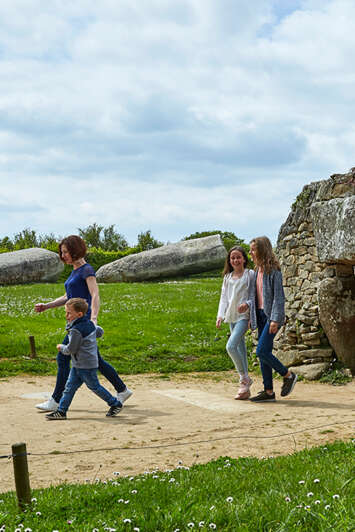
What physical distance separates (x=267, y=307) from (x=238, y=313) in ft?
1.58

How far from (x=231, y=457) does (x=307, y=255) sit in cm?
582

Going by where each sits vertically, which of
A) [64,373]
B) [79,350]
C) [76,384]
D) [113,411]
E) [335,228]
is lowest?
[113,411]

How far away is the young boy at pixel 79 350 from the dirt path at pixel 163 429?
288mm

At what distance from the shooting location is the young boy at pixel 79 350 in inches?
258

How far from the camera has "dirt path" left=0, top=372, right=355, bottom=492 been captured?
492 cm

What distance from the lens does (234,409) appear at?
278 inches

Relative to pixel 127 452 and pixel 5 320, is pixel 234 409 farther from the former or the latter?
pixel 5 320

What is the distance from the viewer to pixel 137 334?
45.1 ft

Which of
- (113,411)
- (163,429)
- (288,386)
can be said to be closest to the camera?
(163,429)

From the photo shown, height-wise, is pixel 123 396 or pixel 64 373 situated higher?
pixel 64 373

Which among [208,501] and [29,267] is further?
[29,267]

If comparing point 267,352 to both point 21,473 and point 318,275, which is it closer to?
point 318,275

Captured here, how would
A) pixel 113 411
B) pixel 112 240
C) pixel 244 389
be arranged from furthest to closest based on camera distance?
pixel 112 240
pixel 244 389
pixel 113 411

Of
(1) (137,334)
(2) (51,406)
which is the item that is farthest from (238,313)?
(1) (137,334)
